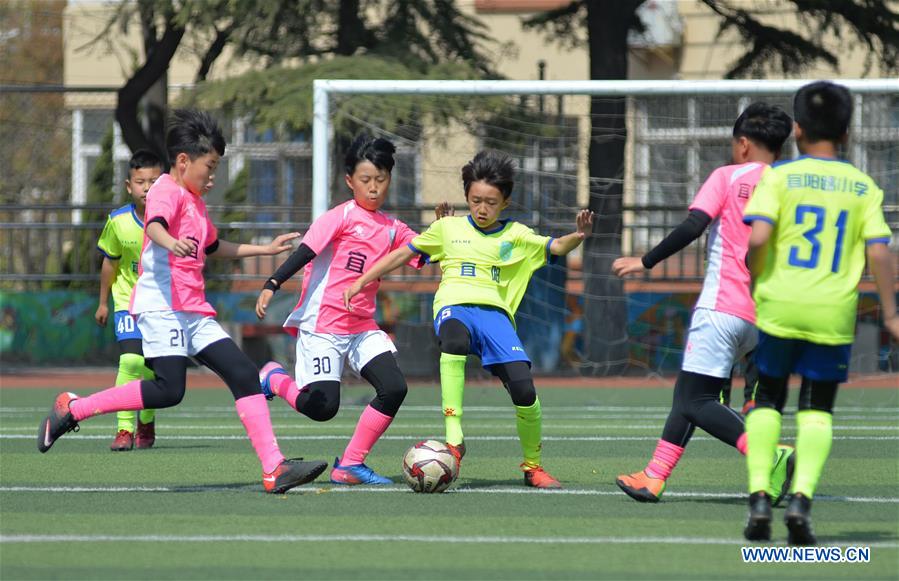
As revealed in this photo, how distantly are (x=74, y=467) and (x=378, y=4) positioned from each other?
34.0 ft

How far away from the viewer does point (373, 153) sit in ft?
24.0

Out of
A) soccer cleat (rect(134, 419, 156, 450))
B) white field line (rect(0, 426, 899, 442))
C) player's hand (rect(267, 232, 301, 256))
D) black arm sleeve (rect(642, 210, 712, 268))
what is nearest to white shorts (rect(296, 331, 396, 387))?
player's hand (rect(267, 232, 301, 256))

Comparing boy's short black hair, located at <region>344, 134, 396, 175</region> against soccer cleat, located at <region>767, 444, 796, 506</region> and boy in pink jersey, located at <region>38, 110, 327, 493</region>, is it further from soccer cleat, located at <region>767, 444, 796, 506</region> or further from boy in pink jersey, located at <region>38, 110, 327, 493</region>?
soccer cleat, located at <region>767, 444, 796, 506</region>

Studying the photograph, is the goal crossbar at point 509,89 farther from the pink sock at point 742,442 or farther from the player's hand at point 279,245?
the pink sock at point 742,442

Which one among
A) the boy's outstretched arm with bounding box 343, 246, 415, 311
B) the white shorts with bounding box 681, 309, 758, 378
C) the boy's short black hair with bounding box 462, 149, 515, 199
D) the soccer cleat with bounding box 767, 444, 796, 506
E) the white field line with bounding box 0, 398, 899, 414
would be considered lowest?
the white field line with bounding box 0, 398, 899, 414

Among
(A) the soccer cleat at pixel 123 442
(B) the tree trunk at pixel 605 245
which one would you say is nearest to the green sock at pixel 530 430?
(A) the soccer cleat at pixel 123 442

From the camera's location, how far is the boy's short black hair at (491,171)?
709 centimetres

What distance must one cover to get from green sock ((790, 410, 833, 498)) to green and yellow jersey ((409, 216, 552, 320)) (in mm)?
2282

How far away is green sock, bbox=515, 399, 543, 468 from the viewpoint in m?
7.02

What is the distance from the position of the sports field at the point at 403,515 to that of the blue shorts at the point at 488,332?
0.67 metres

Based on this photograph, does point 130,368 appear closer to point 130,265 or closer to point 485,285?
point 130,265

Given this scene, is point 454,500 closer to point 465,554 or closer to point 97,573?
point 465,554

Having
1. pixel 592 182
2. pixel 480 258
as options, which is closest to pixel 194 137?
pixel 480 258

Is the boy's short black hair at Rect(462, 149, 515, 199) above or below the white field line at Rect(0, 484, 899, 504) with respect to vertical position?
above
